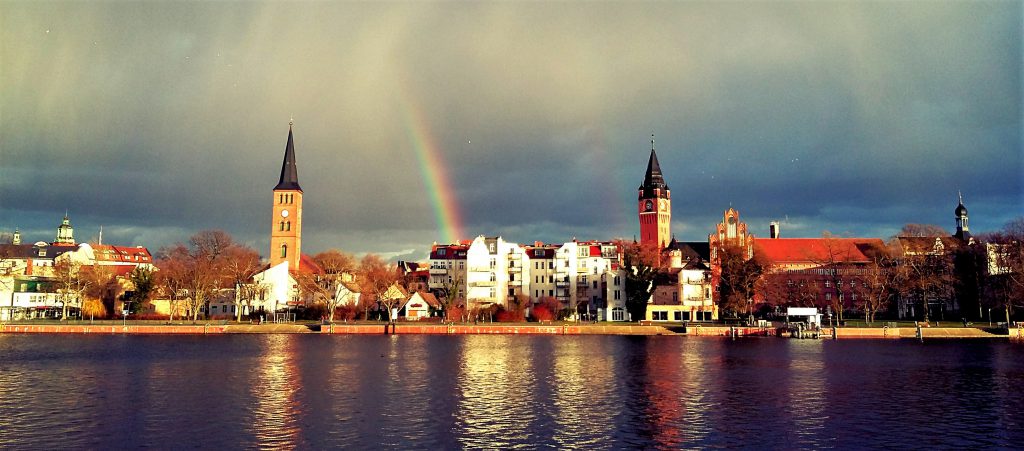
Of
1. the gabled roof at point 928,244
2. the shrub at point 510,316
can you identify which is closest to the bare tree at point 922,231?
the gabled roof at point 928,244

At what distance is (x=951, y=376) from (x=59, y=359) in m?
74.0

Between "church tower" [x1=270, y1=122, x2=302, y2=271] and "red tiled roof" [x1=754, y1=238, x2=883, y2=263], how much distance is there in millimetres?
89884

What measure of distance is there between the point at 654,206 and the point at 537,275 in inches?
2732

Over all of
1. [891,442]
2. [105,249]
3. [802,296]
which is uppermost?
[105,249]

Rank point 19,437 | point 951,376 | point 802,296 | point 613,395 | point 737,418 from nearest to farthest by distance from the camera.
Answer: point 19,437
point 737,418
point 613,395
point 951,376
point 802,296

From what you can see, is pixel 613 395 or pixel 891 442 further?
pixel 613 395

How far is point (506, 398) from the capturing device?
4544cm

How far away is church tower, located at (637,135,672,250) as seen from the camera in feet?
629

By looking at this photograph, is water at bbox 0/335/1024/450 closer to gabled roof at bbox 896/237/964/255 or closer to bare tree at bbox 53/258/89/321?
gabled roof at bbox 896/237/964/255

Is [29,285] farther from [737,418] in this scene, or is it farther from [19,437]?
[737,418]

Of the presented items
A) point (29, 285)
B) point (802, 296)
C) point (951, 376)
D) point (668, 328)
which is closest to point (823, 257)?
point (802, 296)

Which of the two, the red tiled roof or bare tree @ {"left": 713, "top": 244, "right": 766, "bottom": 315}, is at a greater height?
the red tiled roof

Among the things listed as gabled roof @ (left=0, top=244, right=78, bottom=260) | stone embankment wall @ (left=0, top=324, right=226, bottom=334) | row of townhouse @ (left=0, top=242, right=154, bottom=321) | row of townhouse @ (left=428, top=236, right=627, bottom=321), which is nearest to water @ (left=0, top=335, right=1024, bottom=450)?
stone embankment wall @ (left=0, top=324, right=226, bottom=334)

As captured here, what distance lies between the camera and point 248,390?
158ft
